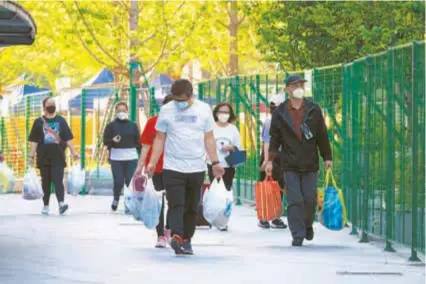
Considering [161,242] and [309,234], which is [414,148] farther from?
[161,242]

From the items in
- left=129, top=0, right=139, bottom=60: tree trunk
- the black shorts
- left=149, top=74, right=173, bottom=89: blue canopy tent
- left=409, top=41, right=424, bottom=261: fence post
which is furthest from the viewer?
left=149, top=74, right=173, bottom=89: blue canopy tent

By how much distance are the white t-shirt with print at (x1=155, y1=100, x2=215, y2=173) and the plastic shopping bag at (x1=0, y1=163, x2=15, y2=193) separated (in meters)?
16.1

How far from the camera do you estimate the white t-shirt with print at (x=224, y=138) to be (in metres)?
20.1

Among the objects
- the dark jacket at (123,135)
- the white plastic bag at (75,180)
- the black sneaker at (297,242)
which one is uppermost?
the dark jacket at (123,135)

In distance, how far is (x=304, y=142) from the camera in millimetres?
16844

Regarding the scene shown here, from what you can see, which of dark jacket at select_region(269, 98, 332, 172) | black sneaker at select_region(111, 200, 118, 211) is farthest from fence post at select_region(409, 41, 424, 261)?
black sneaker at select_region(111, 200, 118, 211)

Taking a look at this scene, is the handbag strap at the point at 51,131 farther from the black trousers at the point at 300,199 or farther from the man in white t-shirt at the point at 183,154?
the man in white t-shirt at the point at 183,154

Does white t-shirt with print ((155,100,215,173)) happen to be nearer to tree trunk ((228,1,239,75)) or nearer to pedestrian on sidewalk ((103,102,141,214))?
pedestrian on sidewalk ((103,102,141,214))

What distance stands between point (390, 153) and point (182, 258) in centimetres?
244

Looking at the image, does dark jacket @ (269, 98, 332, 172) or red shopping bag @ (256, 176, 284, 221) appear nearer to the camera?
dark jacket @ (269, 98, 332, 172)

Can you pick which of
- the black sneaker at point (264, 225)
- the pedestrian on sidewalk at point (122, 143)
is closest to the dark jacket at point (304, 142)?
the black sneaker at point (264, 225)

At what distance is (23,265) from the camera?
14500mm

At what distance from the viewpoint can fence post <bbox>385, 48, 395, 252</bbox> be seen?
15.9 meters

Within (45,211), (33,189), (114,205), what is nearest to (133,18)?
(114,205)
